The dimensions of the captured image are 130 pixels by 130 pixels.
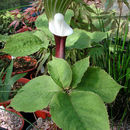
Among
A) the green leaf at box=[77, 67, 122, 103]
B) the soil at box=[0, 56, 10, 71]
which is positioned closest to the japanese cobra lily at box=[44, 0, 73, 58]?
the green leaf at box=[77, 67, 122, 103]

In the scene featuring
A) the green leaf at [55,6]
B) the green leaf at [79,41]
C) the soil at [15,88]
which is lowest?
the soil at [15,88]

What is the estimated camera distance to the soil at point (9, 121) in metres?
0.79

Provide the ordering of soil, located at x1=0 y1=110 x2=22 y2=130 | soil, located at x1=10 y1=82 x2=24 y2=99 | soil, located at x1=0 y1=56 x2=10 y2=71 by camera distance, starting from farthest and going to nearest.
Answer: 1. soil, located at x1=0 y1=56 x2=10 y2=71
2. soil, located at x1=10 y1=82 x2=24 y2=99
3. soil, located at x1=0 y1=110 x2=22 y2=130

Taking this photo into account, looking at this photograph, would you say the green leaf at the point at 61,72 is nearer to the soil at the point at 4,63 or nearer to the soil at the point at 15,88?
the soil at the point at 15,88

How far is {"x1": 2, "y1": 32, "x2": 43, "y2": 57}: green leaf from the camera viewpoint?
1.33 ft

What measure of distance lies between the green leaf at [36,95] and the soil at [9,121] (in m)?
0.45

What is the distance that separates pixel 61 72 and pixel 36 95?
0.25 feet

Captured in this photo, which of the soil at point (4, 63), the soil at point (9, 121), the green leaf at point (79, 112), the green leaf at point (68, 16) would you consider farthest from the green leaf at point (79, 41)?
the soil at point (4, 63)

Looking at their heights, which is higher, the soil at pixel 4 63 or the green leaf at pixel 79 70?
the green leaf at pixel 79 70

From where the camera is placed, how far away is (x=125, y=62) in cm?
61

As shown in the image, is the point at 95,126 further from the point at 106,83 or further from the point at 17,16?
the point at 17,16

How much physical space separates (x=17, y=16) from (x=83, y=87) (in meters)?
0.96

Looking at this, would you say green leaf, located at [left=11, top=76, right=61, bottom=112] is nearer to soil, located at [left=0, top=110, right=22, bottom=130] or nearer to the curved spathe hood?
the curved spathe hood

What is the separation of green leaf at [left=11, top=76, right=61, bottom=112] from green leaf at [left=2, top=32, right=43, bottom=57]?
0.08 meters
